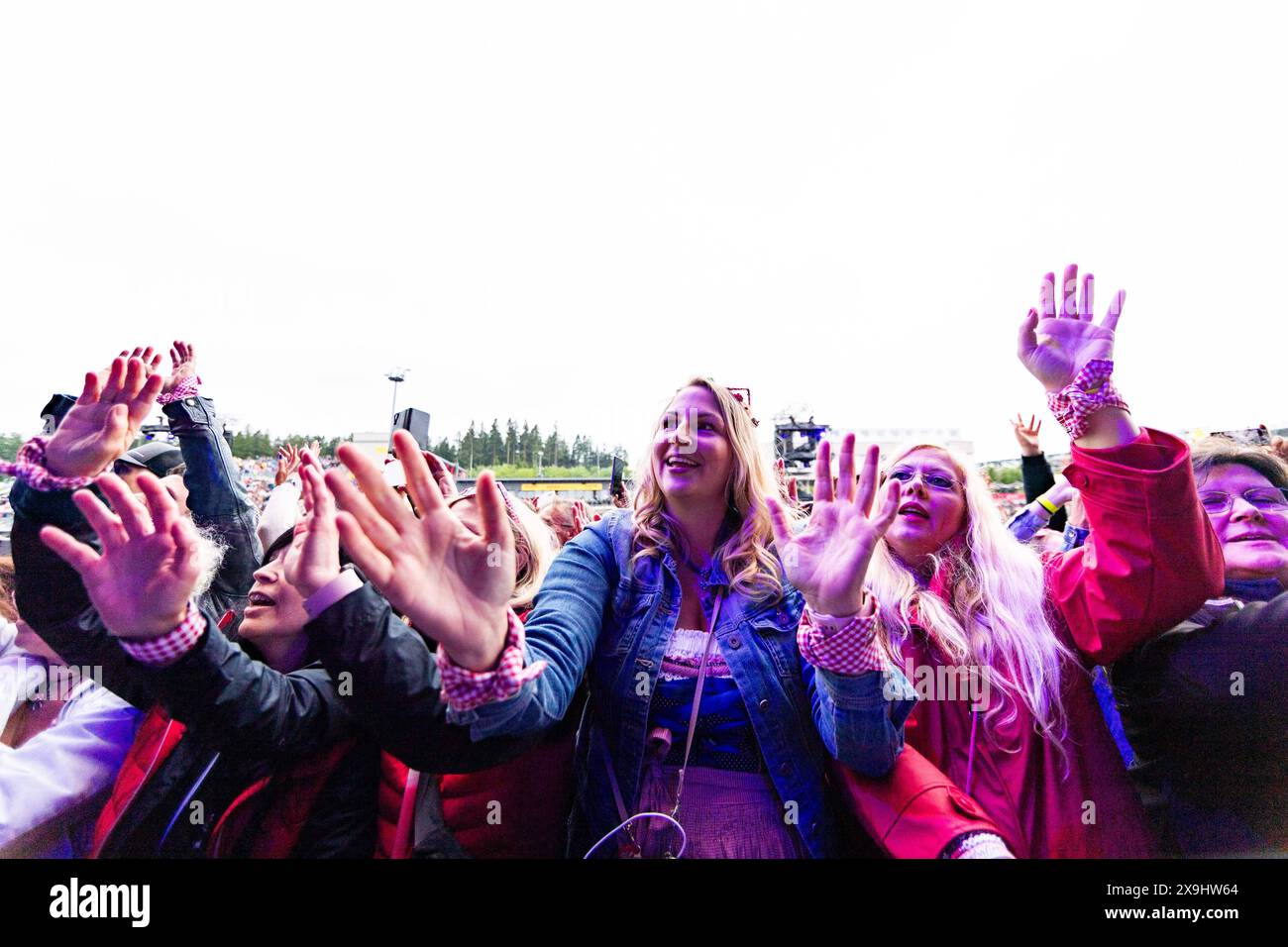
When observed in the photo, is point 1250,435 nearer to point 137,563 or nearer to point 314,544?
point 314,544

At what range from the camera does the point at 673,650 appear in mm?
1962

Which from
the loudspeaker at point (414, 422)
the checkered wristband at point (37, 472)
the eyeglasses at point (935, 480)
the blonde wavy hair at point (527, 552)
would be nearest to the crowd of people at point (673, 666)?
the checkered wristband at point (37, 472)

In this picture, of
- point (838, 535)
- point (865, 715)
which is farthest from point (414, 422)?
point (865, 715)

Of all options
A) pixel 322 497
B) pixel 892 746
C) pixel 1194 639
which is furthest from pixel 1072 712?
pixel 322 497

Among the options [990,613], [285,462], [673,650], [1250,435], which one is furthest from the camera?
[285,462]

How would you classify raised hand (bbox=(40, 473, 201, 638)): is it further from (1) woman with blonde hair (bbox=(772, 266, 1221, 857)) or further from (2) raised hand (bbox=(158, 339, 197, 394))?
(1) woman with blonde hair (bbox=(772, 266, 1221, 857))

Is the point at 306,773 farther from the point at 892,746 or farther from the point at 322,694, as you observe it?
A: the point at 892,746

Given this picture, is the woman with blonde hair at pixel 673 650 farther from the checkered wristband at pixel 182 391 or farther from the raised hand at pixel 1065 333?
the checkered wristband at pixel 182 391

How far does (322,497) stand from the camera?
5.12 feet

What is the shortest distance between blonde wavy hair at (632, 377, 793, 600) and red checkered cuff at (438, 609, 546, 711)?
2.44ft

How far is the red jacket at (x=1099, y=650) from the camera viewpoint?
1.79 m

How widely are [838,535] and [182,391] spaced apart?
2371 mm
